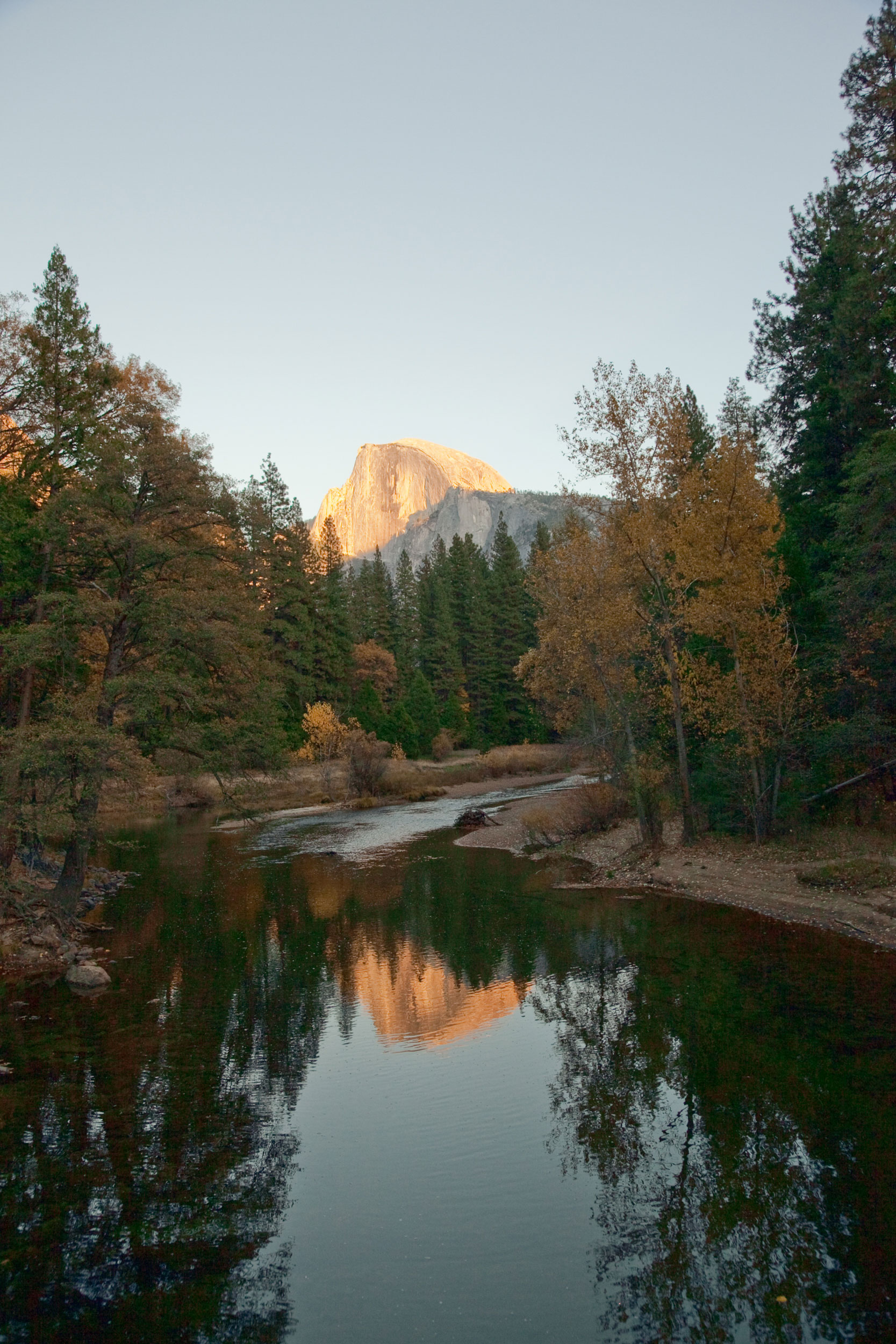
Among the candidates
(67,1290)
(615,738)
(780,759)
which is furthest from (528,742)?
(67,1290)

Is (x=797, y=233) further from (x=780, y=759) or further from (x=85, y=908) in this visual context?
(x=85, y=908)

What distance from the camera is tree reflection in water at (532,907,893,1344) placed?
236 inches

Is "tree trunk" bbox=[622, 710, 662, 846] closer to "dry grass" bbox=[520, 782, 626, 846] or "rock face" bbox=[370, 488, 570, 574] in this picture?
"dry grass" bbox=[520, 782, 626, 846]

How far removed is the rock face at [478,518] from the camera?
16138 centimetres

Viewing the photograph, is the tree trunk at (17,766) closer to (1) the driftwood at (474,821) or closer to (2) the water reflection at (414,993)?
(2) the water reflection at (414,993)

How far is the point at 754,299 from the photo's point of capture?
2750 cm

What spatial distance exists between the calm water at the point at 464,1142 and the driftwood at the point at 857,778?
450cm

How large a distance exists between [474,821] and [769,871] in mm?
16642

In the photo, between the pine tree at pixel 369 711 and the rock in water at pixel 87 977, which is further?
the pine tree at pixel 369 711

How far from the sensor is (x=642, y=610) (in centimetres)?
2123

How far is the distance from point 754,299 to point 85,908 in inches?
1090

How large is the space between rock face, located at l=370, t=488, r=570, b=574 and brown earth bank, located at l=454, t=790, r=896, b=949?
5099 inches

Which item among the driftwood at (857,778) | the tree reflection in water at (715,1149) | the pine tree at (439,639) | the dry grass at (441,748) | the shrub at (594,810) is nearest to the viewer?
the tree reflection in water at (715,1149)

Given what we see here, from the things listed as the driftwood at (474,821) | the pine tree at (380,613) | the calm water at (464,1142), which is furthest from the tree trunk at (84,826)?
the pine tree at (380,613)
